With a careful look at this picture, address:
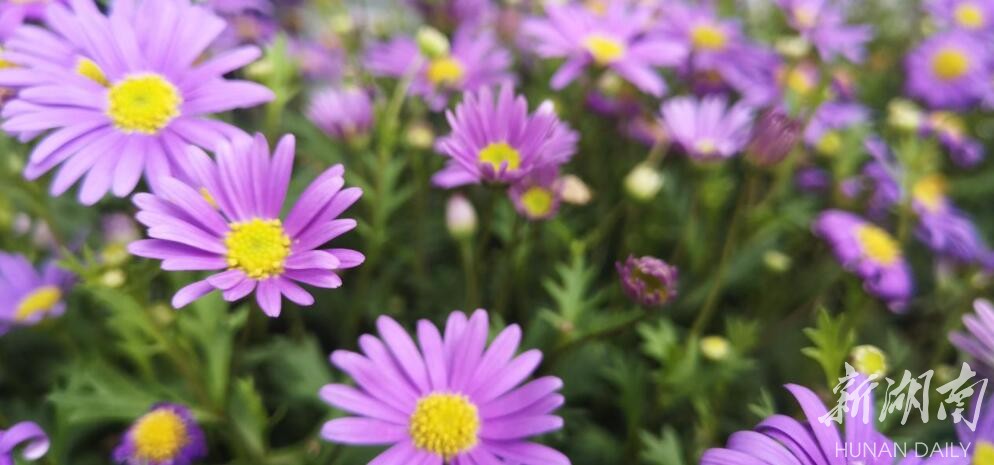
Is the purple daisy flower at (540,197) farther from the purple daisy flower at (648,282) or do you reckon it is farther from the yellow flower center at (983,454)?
the yellow flower center at (983,454)

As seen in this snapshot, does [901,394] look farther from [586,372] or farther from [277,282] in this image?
[277,282]

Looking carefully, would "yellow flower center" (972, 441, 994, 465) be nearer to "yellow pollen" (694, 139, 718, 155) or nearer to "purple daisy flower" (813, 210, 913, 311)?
"purple daisy flower" (813, 210, 913, 311)

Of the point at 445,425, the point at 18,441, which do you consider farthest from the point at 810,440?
the point at 18,441

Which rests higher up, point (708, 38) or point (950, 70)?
point (708, 38)

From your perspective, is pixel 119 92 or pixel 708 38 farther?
pixel 708 38

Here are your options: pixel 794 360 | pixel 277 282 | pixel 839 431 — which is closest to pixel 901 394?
pixel 839 431

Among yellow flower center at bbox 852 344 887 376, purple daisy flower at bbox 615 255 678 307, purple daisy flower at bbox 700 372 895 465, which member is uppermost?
purple daisy flower at bbox 615 255 678 307

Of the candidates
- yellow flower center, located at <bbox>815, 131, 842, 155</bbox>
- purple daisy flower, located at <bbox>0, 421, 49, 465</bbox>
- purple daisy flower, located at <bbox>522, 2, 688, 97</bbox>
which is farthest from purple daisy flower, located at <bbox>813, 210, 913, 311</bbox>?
purple daisy flower, located at <bbox>0, 421, 49, 465</bbox>

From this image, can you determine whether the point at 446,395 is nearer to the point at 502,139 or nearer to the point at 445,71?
the point at 502,139
